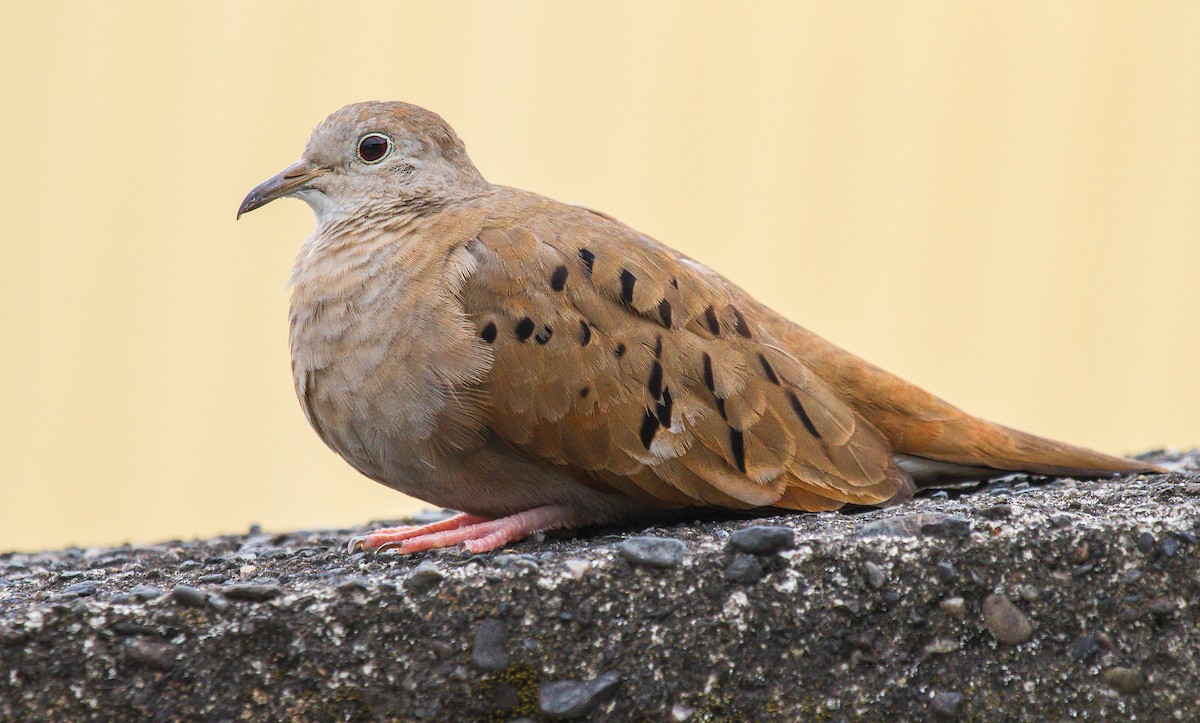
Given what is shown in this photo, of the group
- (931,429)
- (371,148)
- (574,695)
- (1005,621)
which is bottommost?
(574,695)

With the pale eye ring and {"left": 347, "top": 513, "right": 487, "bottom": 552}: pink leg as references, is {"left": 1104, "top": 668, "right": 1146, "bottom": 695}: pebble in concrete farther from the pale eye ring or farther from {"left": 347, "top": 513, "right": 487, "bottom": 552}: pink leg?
the pale eye ring

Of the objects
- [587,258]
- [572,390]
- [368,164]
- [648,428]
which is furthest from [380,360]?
[368,164]

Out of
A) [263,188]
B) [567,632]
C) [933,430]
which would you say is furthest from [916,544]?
[263,188]

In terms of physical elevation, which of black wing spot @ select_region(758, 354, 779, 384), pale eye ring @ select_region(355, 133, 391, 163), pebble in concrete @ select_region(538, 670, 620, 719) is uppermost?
pale eye ring @ select_region(355, 133, 391, 163)

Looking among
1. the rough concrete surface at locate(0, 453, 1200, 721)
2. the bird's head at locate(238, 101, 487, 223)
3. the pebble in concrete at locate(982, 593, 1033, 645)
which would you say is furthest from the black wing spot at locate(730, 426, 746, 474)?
the bird's head at locate(238, 101, 487, 223)

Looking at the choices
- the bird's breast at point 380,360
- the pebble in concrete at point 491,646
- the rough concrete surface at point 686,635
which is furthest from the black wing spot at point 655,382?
the pebble in concrete at point 491,646

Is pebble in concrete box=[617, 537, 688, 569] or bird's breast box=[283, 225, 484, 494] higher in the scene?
bird's breast box=[283, 225, 484, 494]

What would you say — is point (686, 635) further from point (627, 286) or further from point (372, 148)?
point (372, 148)
